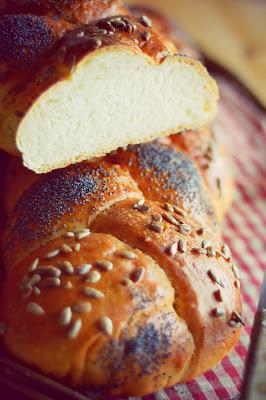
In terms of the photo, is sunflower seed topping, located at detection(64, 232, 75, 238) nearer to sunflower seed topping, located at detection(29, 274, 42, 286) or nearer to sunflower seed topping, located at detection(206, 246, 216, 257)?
sunflower seed topping, located at detection(29, 274, 42, 286)

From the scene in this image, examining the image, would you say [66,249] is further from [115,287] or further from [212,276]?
[212,276]

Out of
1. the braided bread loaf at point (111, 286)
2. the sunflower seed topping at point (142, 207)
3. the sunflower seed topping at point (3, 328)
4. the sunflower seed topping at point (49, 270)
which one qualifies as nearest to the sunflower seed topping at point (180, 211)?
the braided bread loaf at point (111, 286)

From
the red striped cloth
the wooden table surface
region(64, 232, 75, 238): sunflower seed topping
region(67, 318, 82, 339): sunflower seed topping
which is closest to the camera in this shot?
region(67, 318, 82, 339): sunflower seed topping

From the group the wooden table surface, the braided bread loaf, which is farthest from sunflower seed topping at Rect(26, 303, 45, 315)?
the wooden table surface

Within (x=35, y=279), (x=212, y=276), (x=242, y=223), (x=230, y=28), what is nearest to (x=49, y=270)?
(x=35, y=279)

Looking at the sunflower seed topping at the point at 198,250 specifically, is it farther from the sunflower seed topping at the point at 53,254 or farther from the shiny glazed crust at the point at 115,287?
the sunflower seed topping at the point at 53,254

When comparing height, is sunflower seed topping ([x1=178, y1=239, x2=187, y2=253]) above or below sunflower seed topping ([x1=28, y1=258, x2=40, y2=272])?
above

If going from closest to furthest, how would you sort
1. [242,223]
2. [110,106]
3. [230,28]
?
[110,106], [242,223], [230,28]
